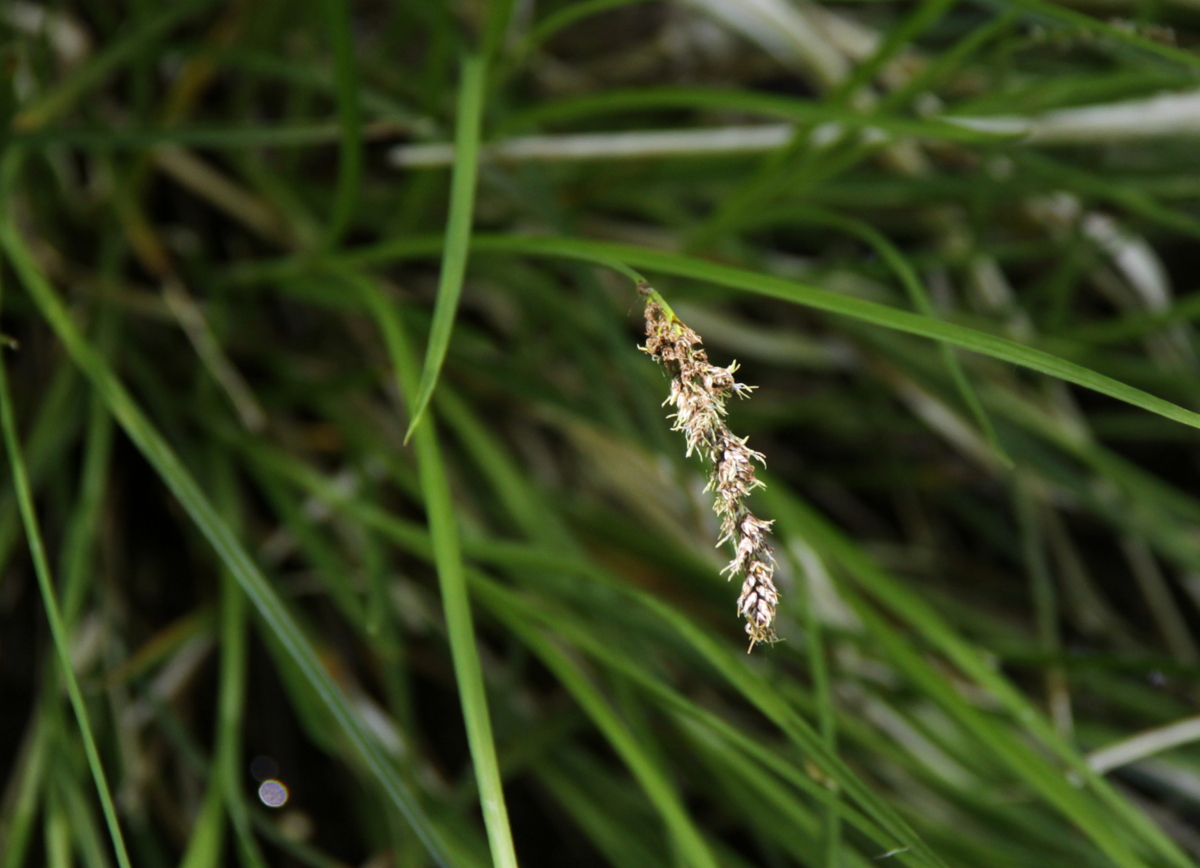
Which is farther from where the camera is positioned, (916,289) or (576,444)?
(576,444)

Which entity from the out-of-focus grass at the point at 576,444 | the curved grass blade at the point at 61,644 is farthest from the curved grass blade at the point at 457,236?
the curved grass blade at the point at 61,644

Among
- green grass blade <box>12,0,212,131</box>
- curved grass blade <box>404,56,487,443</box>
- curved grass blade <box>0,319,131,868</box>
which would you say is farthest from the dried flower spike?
green grass blade <box>12,0,212,131</box>

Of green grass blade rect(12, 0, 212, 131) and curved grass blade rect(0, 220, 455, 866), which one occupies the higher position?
green grass blade rect(12, 0, 212, 131)

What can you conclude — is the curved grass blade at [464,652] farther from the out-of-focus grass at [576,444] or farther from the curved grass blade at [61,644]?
the curved grass blade at [61,644]

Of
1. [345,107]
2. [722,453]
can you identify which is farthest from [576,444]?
[722,453]

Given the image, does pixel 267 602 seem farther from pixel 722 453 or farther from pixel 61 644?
pixel 722 453

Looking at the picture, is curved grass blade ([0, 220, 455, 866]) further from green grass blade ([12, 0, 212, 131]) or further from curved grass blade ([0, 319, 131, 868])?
green grass blade ([12, 0, 212, 131])

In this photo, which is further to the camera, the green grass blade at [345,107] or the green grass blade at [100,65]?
the green grass blade at [100,65]
